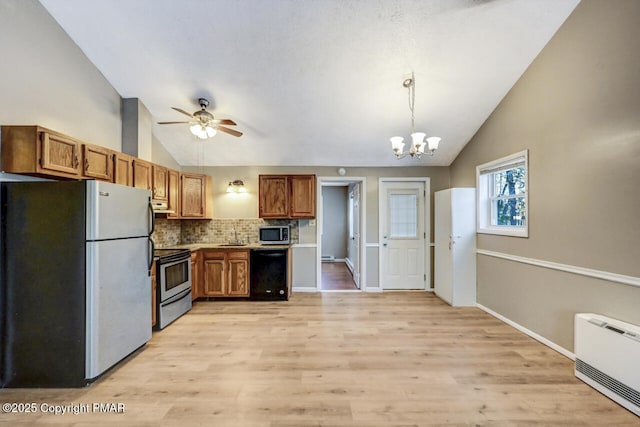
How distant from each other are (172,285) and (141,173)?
1.54m

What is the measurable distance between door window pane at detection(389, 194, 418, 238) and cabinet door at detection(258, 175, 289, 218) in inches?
79.4

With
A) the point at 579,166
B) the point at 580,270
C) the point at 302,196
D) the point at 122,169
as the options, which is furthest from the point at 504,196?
the point at 122,169

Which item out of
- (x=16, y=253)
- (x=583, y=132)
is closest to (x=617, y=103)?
(x=583, y=132)

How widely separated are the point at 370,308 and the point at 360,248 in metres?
1.38

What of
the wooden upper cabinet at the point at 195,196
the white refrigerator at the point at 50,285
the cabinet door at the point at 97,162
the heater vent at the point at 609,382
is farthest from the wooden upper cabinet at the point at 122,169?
the heater vent at the point at 609,382

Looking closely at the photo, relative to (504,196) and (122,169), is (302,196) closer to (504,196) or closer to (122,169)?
(122,169)

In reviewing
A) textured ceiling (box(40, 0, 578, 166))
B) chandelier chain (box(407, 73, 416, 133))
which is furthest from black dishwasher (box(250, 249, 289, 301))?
chandelier chain (box(407, 73, 416, 133))

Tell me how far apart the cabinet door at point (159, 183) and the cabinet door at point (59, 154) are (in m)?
1.12

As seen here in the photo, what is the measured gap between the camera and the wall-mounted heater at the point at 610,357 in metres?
1.92

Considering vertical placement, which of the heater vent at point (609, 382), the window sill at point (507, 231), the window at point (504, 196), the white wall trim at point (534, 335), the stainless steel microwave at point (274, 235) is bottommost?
the white wall trim at point (534, 335)

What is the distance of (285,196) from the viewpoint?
4.84 meters

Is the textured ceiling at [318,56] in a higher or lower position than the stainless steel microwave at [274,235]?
higher

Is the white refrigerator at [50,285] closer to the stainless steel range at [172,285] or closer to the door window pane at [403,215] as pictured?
the stainless steel range at [172,285]

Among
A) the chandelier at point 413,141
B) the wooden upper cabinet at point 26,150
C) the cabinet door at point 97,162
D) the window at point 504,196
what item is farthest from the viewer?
the window at point 504,196
